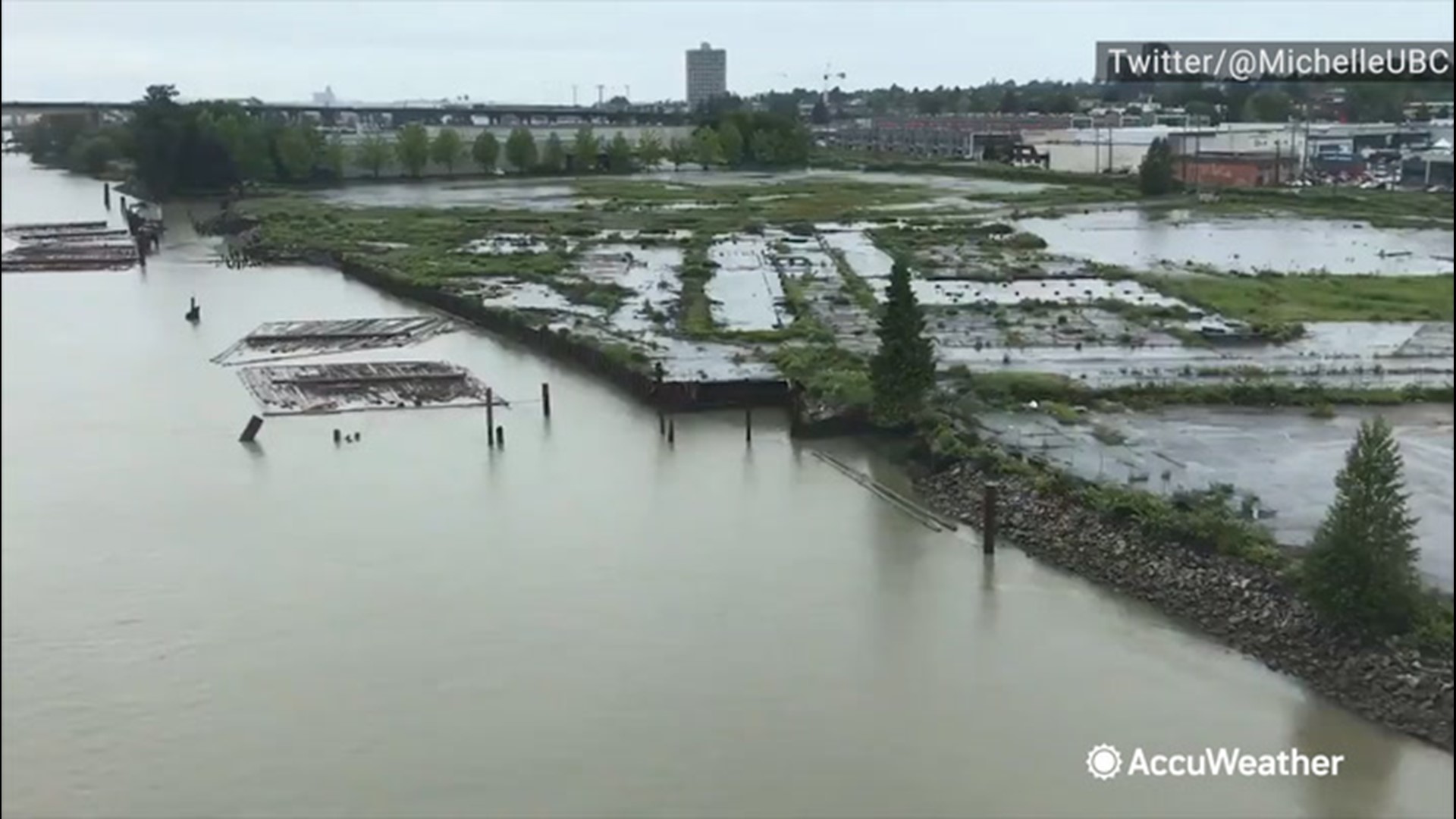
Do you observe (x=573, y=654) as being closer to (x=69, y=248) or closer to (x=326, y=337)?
(x=326, y=337)

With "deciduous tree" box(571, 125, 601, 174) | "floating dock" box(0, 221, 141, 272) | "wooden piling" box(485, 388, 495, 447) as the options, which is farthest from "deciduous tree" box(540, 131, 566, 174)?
"wooden piling" box(485, 388, 495, 447)

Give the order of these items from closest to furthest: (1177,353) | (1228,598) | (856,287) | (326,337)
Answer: (1228,598)
(1177,353)
(326,337)
(856,287)

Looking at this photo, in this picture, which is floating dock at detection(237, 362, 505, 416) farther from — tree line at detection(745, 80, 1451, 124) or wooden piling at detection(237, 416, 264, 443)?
tree line at detection(745, 80, 1451, 124)

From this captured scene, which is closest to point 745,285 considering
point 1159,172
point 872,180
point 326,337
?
point 326,337

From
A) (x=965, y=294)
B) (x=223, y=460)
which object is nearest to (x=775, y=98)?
(x=965, y=294)

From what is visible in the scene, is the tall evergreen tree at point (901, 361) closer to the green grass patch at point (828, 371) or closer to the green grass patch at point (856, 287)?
the green grass patch at point (828, 371)

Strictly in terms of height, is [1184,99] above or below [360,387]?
above

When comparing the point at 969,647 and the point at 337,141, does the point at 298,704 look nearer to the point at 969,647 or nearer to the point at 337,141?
the point at 969,647
